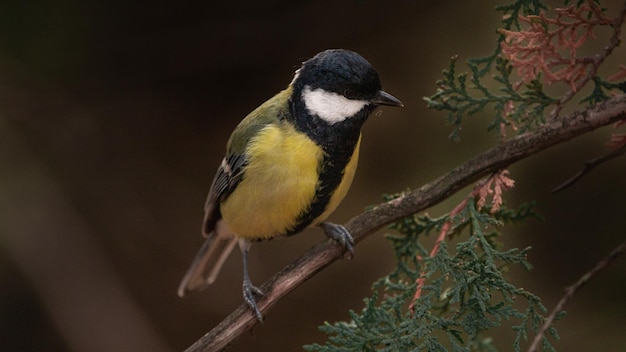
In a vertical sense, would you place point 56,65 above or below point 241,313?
above

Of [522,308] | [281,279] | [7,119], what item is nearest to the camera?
[281,279]

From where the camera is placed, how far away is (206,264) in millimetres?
3123

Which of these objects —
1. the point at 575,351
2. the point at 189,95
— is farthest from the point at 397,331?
the point at 189,95

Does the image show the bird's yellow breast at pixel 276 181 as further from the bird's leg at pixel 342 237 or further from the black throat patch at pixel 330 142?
the bird's leg at pixel 342 237

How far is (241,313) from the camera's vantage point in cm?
217

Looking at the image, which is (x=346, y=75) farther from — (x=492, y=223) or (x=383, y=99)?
(x=492, y=223)

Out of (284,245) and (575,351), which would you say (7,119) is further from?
(575,351)

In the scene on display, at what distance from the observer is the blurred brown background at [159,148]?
11.5 feet

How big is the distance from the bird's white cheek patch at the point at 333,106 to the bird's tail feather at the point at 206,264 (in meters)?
0.96

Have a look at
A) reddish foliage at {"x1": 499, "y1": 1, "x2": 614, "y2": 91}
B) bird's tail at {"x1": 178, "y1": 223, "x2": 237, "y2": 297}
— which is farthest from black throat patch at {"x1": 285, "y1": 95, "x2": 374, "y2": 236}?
bird's tail at {"x1": 178, "y1": 223, "x2": 237, "y2": 297}

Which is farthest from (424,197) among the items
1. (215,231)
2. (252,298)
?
(215,231)

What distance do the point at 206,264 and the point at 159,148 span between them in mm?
1253

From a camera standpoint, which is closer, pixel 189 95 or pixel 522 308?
pixel 522 308

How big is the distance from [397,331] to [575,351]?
47.9 inches
